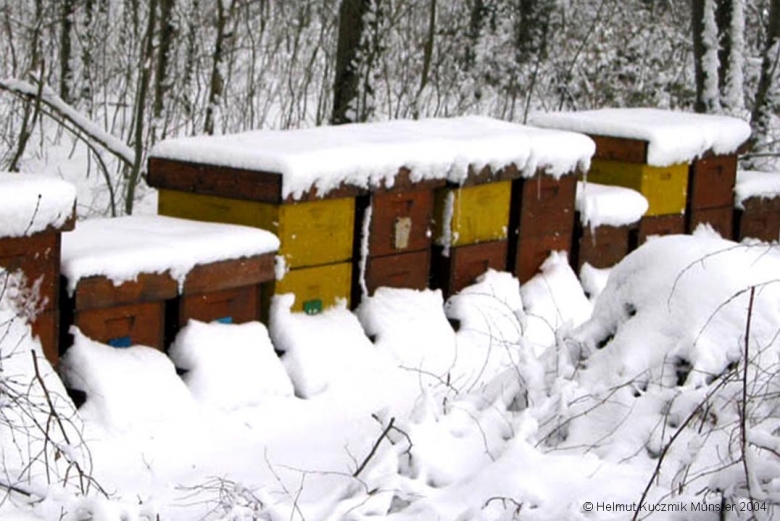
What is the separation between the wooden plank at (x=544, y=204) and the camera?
9164mm

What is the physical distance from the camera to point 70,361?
21.7 feet

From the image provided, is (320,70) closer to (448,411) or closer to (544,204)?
(544,204)

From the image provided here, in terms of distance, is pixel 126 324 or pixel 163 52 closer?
pixel 126 324

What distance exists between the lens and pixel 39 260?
250 inches

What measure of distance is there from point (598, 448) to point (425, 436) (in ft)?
2.10

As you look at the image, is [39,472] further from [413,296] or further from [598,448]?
[413,296]

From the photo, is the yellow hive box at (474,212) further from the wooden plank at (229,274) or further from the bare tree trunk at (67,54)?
the bare tree trunk at (67,54)

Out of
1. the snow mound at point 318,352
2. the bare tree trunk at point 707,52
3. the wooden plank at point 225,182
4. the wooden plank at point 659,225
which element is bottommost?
the snow mound at point 318,352

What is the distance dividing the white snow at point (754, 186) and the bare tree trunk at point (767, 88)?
2058mm

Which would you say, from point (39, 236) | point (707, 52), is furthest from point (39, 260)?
point (707, 52)

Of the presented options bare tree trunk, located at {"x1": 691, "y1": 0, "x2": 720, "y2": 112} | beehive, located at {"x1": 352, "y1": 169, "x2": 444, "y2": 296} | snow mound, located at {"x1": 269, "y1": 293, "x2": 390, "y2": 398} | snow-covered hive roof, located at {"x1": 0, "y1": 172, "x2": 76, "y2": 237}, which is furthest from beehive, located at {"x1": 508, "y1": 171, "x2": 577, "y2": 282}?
bare tree trunk, located at {"x1": 691, "y1": 0, "x2": 720, "y2": 112}

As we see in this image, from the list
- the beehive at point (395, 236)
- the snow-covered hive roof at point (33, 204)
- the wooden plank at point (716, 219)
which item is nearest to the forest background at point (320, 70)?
the wooden plank at point (716, 219)

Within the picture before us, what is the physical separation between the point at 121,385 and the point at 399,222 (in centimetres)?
233

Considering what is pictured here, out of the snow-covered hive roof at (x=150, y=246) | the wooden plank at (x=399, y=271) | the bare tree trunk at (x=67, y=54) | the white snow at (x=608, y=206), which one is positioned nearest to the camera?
the snow-covered hive roof at (x=150, y=246)
